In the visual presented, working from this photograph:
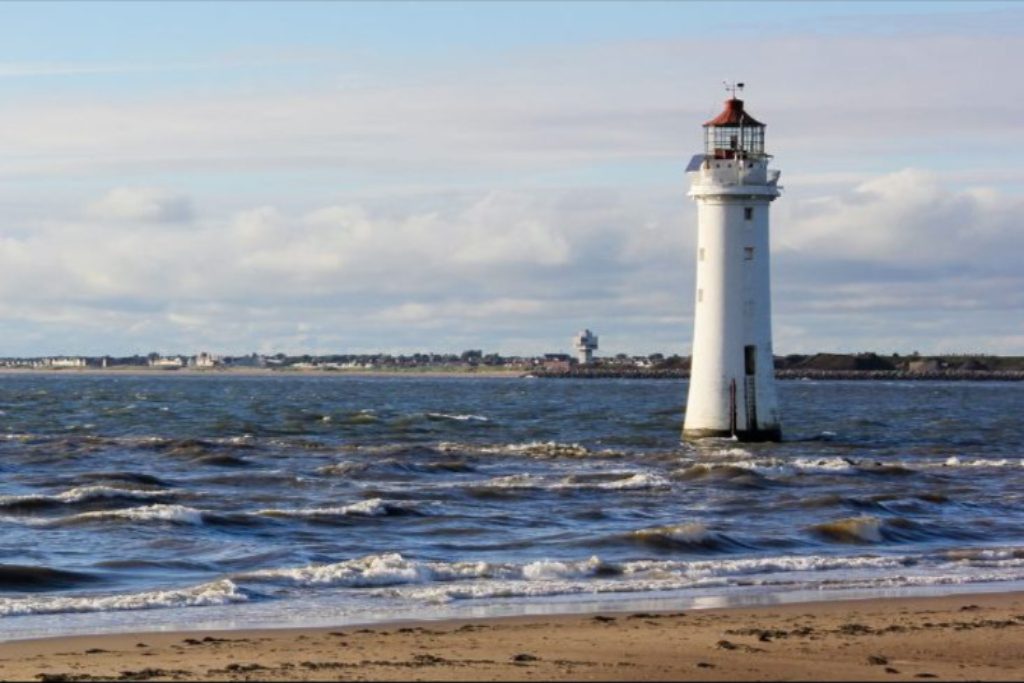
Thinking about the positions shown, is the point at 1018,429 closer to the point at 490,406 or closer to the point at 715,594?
the point at 490,406

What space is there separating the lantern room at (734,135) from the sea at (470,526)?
7.29 meters

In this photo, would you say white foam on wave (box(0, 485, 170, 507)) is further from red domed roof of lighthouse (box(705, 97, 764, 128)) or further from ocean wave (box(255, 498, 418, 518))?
red domed roof of lighthouse (box(705, 97, 764, 128))

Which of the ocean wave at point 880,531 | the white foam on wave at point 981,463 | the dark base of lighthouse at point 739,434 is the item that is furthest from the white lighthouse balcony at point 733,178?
the ocean wave at point 880,531

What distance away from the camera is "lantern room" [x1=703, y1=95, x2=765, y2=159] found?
43.6 meters

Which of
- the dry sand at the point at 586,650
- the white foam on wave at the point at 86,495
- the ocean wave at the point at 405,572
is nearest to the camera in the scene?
the dry sand at the point at 586,650

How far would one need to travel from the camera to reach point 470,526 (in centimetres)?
2683

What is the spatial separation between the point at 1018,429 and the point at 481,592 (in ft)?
161

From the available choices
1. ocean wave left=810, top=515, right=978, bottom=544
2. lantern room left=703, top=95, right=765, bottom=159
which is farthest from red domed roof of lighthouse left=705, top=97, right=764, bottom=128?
ocean wave left=810, top=515, right=978, bottom=544

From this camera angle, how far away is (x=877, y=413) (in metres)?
83.4

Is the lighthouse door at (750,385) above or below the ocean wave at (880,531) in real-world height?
above

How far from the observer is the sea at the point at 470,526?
62.7ft

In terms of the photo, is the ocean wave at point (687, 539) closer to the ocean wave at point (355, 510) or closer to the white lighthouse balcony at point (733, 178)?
the ocean wave at point (355, 510)

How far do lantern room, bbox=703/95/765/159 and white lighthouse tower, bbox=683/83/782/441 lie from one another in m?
0.30

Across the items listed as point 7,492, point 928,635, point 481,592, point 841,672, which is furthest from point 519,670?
point 7,492
